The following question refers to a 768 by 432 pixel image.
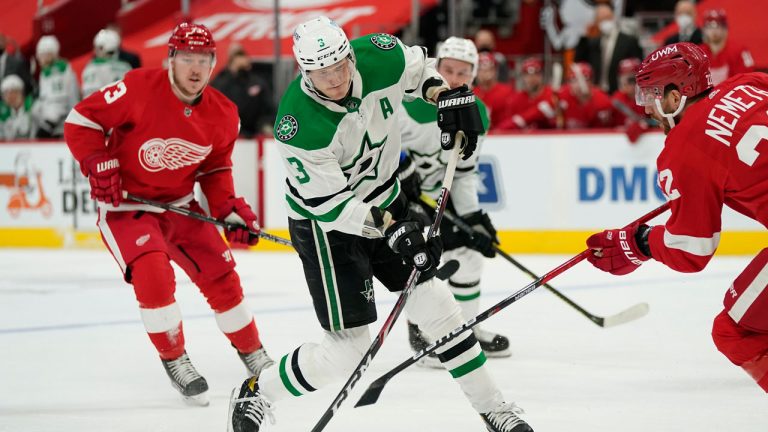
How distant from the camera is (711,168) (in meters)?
2.62

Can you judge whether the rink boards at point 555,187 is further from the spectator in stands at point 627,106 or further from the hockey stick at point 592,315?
the hockey stick at point 592,315

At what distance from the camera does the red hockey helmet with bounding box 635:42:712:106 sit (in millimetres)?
2777

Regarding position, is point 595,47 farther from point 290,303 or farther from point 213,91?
point 213,91

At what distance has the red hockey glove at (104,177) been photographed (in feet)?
12.5

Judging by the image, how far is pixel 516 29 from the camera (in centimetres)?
1040

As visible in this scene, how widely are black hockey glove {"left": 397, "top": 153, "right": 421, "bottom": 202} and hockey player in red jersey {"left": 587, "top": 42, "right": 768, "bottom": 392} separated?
1.70 m

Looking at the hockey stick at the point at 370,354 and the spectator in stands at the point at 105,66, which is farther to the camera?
the spectator in stands at the point at 105,66

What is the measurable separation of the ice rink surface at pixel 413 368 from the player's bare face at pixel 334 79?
1061mm

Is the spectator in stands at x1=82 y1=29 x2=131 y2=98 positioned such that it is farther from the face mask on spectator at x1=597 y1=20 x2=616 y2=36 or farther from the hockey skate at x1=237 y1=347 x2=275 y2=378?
the hockey skate at x1=237 y1=347 x2=275 y2=378

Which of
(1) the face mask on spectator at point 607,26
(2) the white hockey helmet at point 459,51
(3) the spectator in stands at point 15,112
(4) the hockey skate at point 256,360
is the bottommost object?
(3) the spectator in stands at point 15,112

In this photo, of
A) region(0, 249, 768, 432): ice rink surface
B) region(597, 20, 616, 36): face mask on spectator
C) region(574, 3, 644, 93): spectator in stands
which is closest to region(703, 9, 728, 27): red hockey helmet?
region(574, 3, 644, 93): spectator in stands

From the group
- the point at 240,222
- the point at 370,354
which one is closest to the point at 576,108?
the point at 240,222

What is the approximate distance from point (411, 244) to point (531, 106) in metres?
5.35

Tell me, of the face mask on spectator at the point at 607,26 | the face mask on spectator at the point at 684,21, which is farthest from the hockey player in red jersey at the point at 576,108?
the face mask on spectator at the point at 684,21
